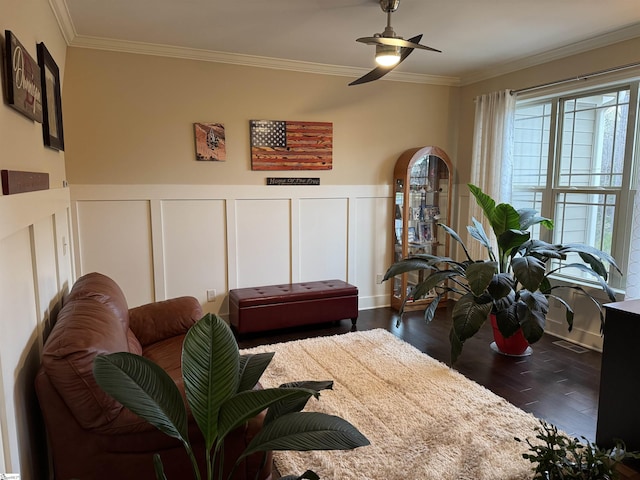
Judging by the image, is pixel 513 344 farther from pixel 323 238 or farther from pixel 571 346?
pixel 323 238

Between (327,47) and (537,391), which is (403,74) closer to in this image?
(327,47)

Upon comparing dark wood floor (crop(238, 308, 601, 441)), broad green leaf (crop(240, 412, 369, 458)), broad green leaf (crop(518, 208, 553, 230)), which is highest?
broad green leaf (crop(518, 208, 553, 230))

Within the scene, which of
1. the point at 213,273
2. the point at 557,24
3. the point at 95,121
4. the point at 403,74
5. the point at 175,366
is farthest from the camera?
the point at 403,74

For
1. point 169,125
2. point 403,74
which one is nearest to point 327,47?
point 403,74

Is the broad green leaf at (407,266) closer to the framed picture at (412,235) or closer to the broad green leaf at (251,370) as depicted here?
the framed picture at (412,235)

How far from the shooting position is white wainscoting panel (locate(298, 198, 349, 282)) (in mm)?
4520

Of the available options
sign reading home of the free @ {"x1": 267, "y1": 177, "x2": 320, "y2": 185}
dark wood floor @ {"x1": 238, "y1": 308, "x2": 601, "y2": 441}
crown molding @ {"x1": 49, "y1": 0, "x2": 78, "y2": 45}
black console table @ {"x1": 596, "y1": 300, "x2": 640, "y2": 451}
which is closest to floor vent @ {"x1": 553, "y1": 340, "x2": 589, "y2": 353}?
dark wood floor @ {"x1": 238, "y1": 308, "x2": 601, "y2": 441}

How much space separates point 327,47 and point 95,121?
6.85 feet

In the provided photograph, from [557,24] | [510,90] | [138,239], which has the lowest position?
[138,239]

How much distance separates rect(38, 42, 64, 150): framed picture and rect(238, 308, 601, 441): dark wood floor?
85.6 inches

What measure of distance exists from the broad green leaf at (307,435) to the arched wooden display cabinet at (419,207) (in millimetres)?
3759

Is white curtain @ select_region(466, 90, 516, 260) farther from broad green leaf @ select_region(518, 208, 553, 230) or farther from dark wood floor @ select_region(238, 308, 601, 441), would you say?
dark wood floor @ select_region(238, 308, 601, 441)

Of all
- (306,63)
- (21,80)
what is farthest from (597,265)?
(21,80)

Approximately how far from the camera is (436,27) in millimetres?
3230
